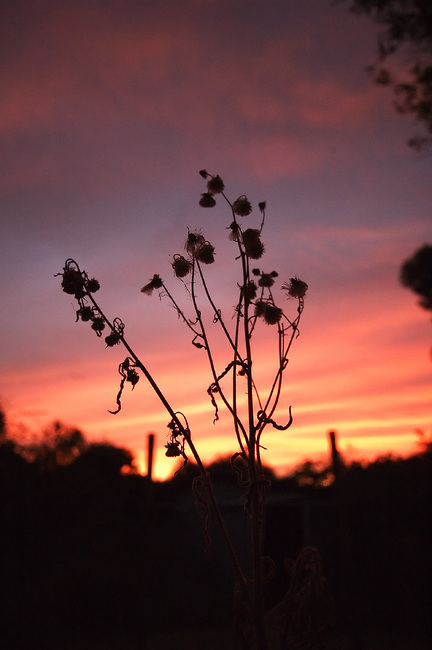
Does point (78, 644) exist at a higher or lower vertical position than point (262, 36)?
lower

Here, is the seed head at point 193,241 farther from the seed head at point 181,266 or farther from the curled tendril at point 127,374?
the curled tendril at point 127,374

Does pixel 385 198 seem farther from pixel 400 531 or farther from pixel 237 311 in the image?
pixel 400 531

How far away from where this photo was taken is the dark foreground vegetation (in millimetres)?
6547

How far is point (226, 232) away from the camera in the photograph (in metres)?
1.80

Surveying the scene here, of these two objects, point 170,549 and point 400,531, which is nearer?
point 400,531

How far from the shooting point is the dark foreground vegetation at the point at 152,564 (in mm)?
6547

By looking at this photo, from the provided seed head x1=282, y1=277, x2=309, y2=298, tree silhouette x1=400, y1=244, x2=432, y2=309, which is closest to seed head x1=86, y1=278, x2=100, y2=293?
seed head x1=282, y1=277, x2=309, y2=298

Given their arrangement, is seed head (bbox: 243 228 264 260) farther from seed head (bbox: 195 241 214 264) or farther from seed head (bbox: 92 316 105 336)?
seed head (bbox: 92 316 105 336)

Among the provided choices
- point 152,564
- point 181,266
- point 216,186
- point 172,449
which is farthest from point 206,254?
point 152,564

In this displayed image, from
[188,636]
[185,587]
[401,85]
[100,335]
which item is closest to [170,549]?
[185,587]

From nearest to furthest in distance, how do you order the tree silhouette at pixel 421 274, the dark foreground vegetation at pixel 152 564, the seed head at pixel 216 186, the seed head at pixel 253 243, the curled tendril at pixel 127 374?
the curled tendril at pixel 127 374, the seed head at pixel 253 243, the seed head at pixel 216 186, the dark foreground vegetation at pixel 152 564, the tree silhouette at pixel 421 274

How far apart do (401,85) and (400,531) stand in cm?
568

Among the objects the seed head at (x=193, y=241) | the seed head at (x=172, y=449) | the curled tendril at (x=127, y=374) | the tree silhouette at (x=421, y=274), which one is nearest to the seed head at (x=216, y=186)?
the seed head at (x=193, y=241)

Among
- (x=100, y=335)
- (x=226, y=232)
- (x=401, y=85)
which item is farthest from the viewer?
(x=401, y=85)
